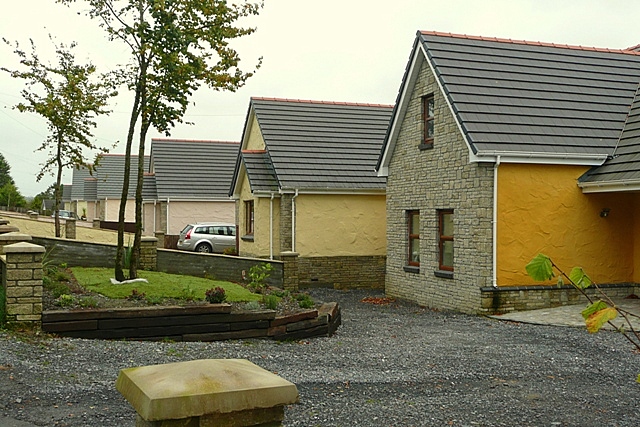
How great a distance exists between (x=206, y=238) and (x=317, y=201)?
1054 cm

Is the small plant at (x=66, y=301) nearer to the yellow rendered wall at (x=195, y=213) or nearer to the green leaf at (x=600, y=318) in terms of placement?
the green leaf at (x=600, y=318)

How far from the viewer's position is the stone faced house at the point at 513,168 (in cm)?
1498

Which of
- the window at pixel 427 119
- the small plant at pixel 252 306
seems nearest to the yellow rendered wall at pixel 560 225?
the window at pixel 427 119

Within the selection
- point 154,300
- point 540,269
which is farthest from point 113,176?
point 540,269

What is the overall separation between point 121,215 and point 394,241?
8.24 meters

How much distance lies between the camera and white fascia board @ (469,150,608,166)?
14.7m

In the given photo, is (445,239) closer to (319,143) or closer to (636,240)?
(636,240)

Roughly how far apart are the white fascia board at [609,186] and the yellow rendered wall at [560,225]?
247mm

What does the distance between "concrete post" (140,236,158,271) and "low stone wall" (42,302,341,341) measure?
652cm

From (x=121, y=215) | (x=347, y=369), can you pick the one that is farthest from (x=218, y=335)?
(x=121, y=215)

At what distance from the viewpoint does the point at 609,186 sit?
1482 centimetres

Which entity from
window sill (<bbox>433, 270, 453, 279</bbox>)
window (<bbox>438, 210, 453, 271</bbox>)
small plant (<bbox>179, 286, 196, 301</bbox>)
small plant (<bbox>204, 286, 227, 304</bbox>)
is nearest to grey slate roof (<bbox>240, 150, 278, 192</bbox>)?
window (<bbox>438, 210, 453, 271</bbox>)

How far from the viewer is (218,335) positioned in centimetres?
1136

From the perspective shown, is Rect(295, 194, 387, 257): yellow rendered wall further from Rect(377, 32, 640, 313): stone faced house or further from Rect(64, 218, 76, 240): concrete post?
Rect(64, 218, 76, 240): concrete post
